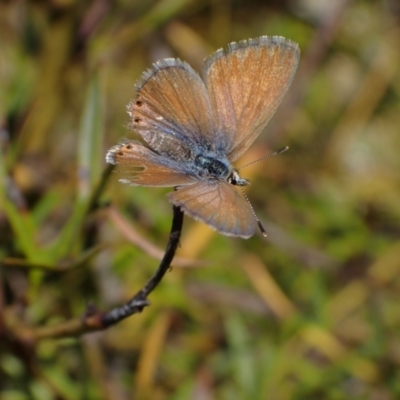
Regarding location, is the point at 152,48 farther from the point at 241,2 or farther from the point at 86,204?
the point at 86,204

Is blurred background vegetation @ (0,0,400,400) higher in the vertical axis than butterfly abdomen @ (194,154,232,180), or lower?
lower

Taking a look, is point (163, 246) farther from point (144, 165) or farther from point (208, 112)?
point (144, 165)

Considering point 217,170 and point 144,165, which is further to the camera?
point 217,170

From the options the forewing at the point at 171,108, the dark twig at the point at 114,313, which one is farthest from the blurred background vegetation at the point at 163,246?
the forewing at the point at 171,108

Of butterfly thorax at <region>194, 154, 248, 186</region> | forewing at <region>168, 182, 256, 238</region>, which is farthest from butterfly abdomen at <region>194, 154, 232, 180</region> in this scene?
forewing at <region>168, 182, 256, 238</region>

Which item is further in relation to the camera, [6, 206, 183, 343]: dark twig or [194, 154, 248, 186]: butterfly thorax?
[194, 154, 248, 186]: butterfly thorax

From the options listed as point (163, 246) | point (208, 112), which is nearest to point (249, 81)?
point (208, 112)

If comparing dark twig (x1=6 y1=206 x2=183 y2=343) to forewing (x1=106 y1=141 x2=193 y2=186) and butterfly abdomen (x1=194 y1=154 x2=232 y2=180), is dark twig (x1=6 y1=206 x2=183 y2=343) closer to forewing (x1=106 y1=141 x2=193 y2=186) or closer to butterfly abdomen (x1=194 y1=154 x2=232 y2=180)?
forewing (x1=106 y1=141 x2=193 y2=186)
